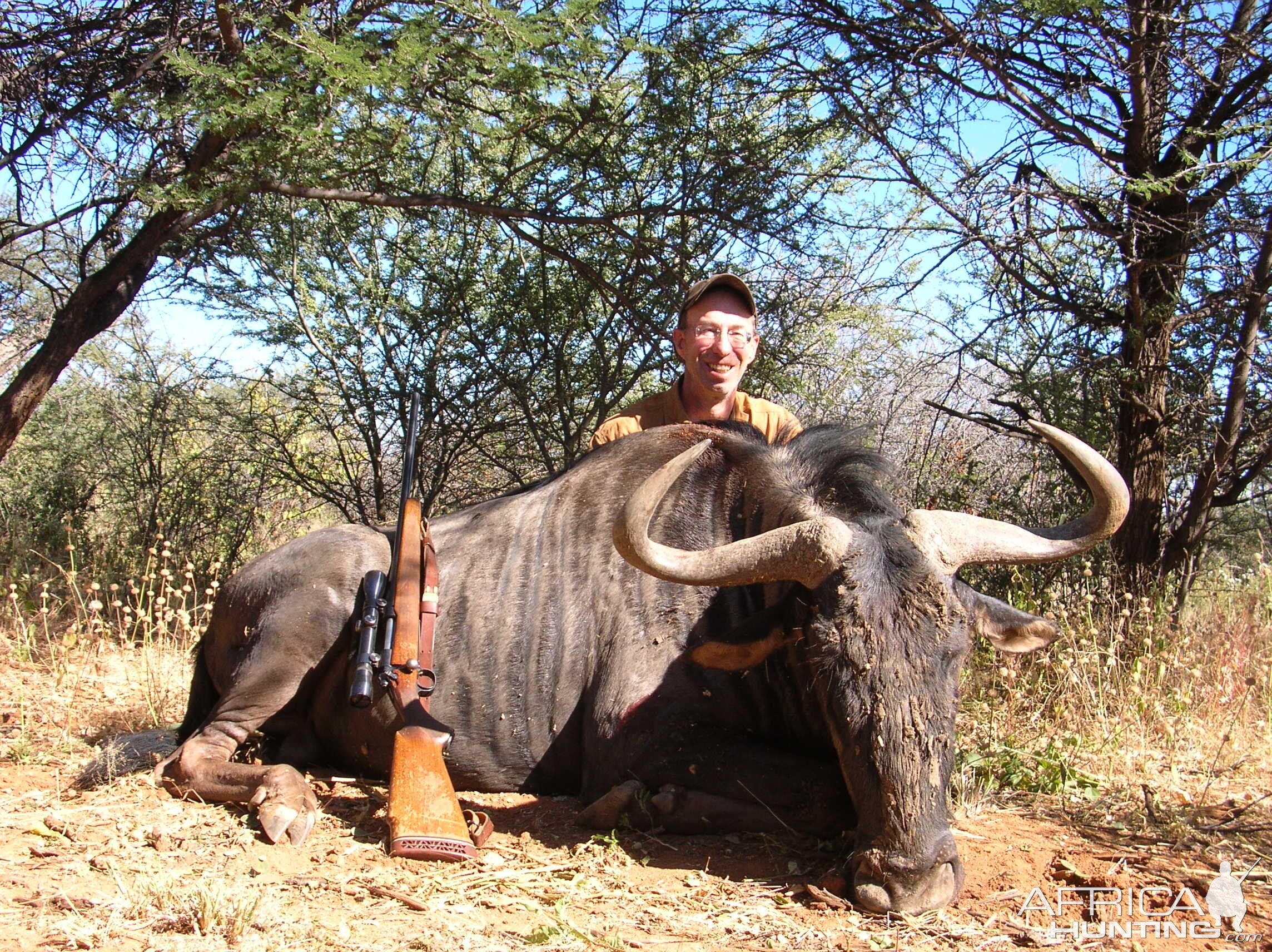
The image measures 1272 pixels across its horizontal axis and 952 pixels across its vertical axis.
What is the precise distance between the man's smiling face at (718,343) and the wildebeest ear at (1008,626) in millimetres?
1949

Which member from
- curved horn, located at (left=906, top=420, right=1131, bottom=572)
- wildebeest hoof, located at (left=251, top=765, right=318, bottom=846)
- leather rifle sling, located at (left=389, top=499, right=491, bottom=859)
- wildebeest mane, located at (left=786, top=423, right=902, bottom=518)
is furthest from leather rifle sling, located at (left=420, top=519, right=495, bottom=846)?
curved horn, located at (left=906, top=420, right=1131, bottom=572)

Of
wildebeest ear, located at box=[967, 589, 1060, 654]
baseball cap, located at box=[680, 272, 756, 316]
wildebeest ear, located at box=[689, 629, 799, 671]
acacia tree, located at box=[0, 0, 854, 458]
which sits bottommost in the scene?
wildebeest ear, located at box=[689, 629, 799, 671]

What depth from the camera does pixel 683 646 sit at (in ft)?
13.3

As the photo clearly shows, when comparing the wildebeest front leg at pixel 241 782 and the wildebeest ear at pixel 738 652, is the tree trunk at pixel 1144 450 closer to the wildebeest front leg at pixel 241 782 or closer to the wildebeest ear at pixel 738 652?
the wildebeest ear at pixel 738 652

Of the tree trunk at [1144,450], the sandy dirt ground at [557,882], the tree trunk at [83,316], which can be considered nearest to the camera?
the sandy dirt ground at [557,882]

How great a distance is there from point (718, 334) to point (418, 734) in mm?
2472

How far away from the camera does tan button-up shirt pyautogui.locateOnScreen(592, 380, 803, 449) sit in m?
5.55

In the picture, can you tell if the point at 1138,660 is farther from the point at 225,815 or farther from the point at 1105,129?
the point at 225,815

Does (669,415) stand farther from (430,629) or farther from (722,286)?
(430,629)

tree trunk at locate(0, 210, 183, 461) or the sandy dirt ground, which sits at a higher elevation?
tree trunk at locate(0, 210, 183, 461)

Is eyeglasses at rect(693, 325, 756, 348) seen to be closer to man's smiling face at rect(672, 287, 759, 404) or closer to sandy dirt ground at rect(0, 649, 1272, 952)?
man's smiling face at rect(672, 287, 759, 404)

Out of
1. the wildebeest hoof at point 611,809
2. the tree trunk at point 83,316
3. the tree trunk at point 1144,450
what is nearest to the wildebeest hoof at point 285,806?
the wildebeest hoof at point 611,809

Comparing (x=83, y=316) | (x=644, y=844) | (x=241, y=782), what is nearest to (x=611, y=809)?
(x=644, y=844)

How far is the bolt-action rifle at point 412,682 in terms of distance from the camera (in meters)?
3.42
